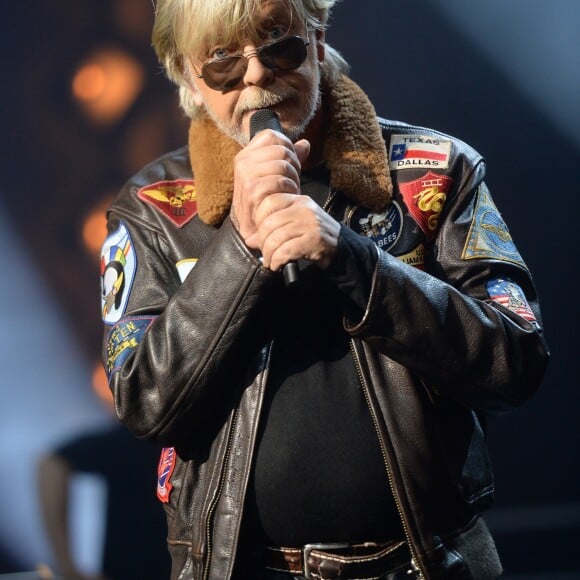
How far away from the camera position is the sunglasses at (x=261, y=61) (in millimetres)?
1295

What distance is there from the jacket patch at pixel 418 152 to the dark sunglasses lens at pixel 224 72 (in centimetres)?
26

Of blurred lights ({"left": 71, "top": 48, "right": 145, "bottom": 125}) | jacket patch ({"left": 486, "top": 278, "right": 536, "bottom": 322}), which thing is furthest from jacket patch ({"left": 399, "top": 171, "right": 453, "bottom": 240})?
blurred lights ({"left": 71, "top": 48, "right": 145, "bottom": 125})

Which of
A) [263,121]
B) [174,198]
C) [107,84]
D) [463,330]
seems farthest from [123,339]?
[107,84]

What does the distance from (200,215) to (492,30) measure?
0.99 metres

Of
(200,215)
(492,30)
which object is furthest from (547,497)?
(200,215)

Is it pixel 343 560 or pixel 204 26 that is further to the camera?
pixel 204 26

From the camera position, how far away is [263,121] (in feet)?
4.01

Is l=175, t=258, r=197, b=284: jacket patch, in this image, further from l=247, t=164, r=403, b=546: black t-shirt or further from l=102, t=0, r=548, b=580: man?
l=247, t=164, r=403, b=546: black t-shirt

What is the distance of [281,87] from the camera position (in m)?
1.31

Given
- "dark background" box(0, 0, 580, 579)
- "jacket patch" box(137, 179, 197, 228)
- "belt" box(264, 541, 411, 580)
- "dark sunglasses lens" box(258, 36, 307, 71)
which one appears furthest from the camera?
"dark background" box(0, 0, 580, 579)

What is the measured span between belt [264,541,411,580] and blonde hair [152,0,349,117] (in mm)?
682

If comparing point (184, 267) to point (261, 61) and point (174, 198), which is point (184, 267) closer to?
point (174, 198)

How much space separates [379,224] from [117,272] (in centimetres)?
39

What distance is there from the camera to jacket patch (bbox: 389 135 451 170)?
1.38 meters
